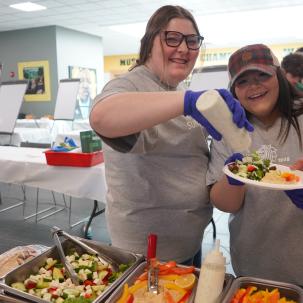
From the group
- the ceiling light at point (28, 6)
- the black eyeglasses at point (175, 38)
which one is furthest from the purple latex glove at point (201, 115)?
the ceiling light at point (28, 6)

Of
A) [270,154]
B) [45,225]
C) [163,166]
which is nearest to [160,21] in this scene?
[163,166]

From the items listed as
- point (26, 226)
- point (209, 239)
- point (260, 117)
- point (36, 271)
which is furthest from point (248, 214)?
point (26, 226)

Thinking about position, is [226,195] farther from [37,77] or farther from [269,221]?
[37,77]

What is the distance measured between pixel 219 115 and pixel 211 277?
39cm

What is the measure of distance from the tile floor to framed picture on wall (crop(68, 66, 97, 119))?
4819mm

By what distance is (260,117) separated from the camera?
1254 millimetres

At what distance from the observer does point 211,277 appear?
2.70 ft

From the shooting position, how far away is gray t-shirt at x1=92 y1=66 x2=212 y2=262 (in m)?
1.14

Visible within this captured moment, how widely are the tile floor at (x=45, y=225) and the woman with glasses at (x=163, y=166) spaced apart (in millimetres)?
1738

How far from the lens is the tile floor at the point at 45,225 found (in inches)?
128

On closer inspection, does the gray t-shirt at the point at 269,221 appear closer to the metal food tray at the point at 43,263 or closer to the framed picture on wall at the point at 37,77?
the metal food tray at the point at 43,263

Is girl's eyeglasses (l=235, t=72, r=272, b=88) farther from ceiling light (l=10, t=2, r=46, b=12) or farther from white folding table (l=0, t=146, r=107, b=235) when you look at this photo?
ceiling light (l=10, t=2, r=46, b=12)

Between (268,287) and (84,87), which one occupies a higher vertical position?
(84,87)

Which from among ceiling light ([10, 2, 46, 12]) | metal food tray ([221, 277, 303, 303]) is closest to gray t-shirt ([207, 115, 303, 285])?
metal food tray ([221, 277, 303, 303])
